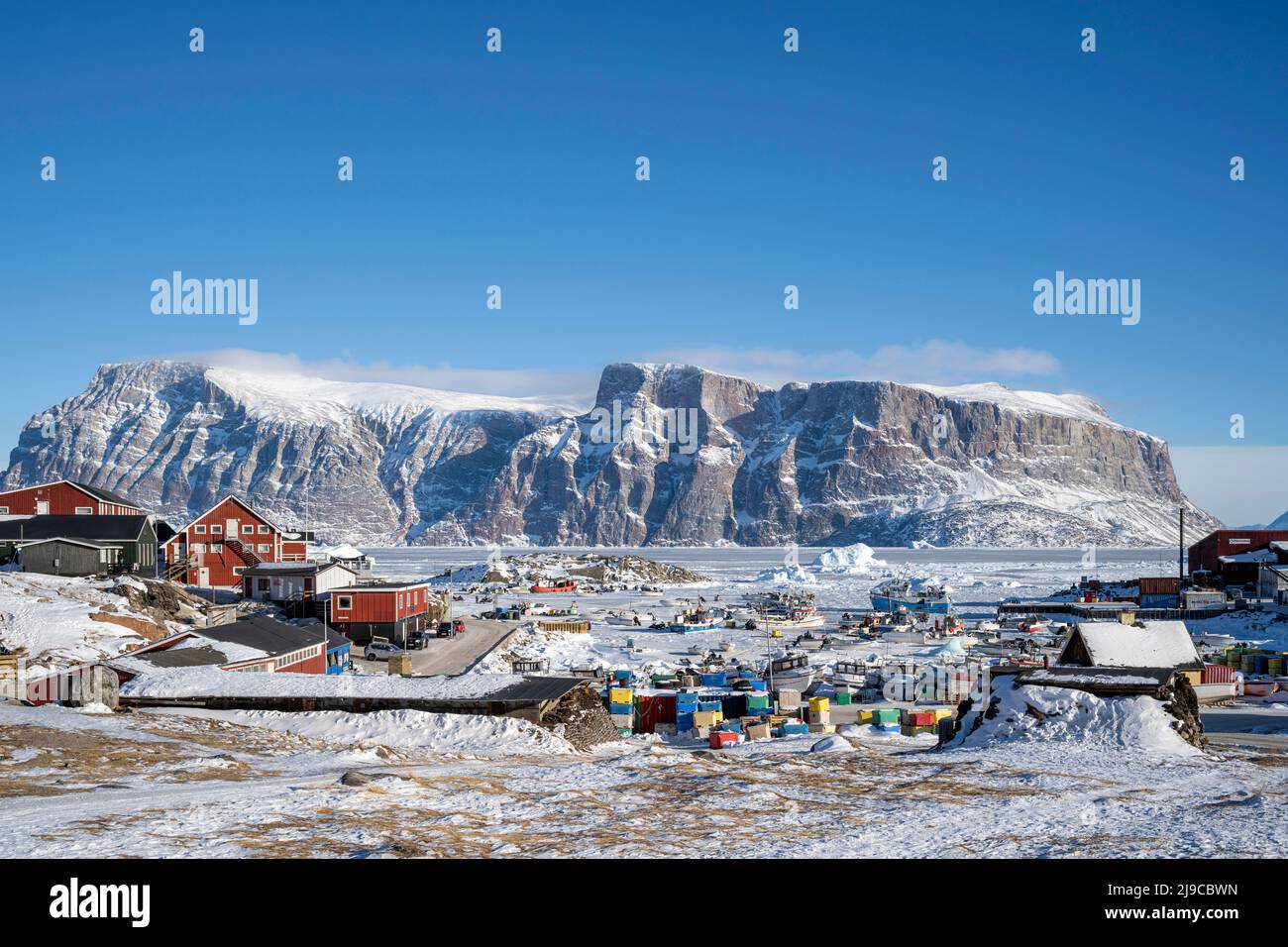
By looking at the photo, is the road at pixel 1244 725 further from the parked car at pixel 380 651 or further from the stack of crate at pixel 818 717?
the parked car at pixel 380 651

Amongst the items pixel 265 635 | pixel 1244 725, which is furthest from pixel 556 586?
pixel 1244 725

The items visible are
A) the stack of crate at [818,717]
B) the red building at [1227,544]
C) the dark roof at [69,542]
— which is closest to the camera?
the stack of crate at [818,717]

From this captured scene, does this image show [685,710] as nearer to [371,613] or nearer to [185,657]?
[185,657]

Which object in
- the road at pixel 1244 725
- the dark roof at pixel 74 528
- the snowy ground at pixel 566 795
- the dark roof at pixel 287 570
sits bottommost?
the road at pixel 1244 725

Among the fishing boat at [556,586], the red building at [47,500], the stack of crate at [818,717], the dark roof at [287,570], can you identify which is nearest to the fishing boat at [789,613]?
the dark roof at [287,570]
